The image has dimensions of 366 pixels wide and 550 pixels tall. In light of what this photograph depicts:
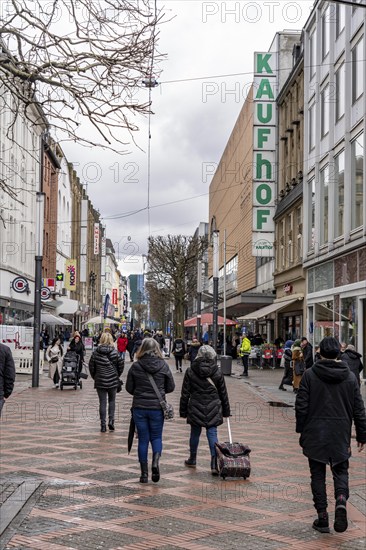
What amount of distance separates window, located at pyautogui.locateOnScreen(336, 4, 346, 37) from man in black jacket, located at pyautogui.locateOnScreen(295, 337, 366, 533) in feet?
79.9

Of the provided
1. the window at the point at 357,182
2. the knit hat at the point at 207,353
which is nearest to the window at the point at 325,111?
the window at the point at 357,182

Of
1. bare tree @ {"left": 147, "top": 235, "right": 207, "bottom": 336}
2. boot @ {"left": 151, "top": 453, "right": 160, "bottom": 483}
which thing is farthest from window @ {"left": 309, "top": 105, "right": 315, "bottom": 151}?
bare tree @ {"left": 147, "top": 235, "right": 207, "bottom": 336}

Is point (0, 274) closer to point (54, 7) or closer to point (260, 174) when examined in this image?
point (260, 174)

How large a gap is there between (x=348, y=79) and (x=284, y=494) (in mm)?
21673

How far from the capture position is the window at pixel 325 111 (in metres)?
31.6

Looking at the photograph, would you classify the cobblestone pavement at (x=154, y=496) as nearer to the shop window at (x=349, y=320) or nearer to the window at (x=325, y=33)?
the shop window at (x=349, y=320)

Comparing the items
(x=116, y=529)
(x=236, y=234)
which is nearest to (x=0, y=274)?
(x=236, y=234)

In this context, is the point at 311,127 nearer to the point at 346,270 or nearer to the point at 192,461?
the point at 346,270

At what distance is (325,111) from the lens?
32.1 m

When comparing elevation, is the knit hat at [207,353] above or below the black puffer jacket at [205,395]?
above

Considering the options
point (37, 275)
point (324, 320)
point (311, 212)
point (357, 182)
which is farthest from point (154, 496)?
point (311, 212)

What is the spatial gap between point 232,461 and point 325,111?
976 inches

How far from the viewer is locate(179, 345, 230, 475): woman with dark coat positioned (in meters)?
9.88

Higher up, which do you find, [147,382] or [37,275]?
[37,275]
